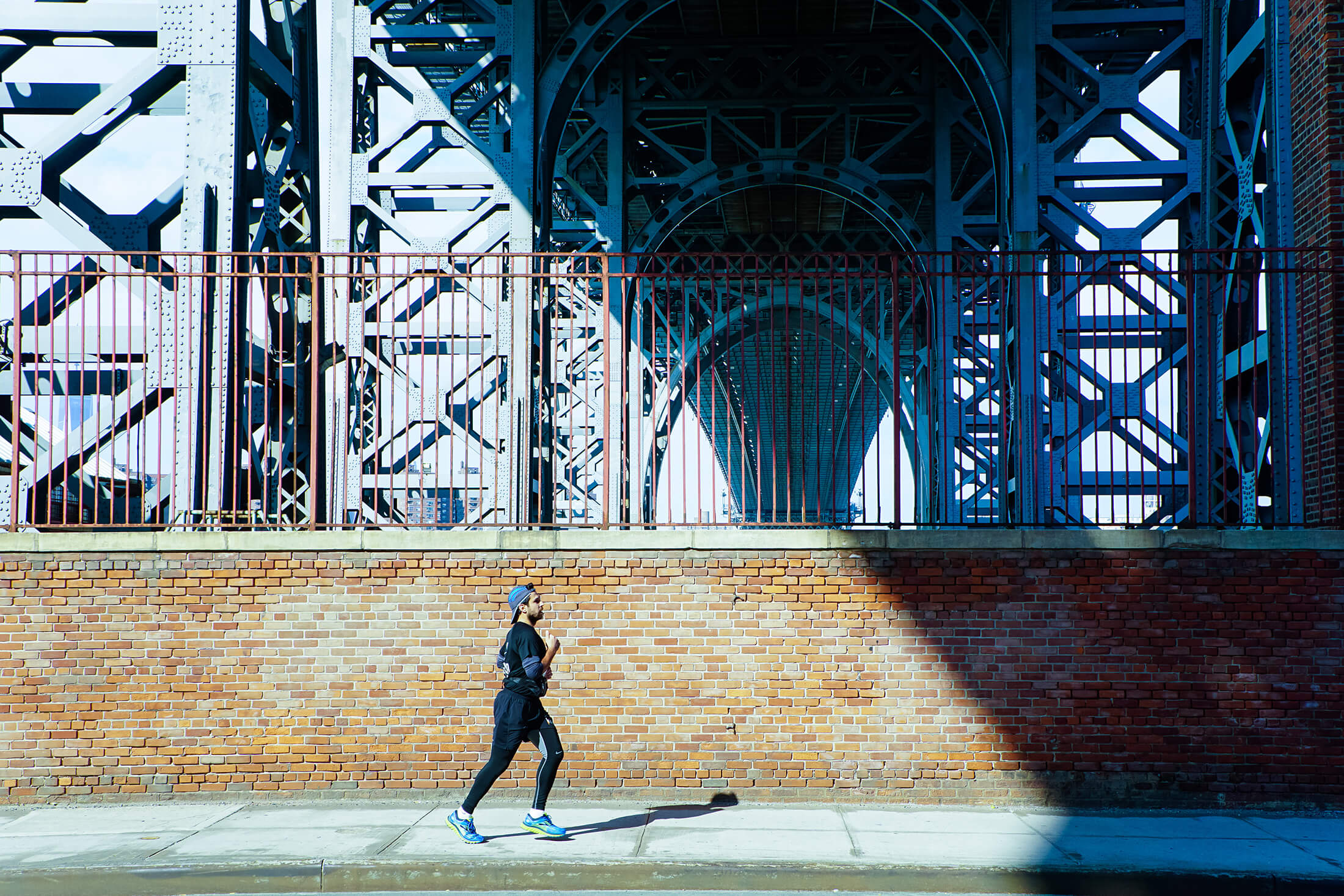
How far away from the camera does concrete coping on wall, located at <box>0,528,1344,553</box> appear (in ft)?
28.9

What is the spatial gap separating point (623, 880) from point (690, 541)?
2.74m

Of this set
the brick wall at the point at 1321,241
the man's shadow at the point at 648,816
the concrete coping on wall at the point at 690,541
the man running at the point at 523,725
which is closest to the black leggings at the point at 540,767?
the man running at the point at 523,725

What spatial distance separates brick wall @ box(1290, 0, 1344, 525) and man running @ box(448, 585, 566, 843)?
620 cm

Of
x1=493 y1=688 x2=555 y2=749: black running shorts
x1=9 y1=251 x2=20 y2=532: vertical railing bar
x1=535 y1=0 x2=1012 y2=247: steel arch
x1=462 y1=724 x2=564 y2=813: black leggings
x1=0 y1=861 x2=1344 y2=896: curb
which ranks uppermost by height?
x1=535 y1=0 x2=1012 y2=247: steel arch

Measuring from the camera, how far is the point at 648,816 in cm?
830

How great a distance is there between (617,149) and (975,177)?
927 centimetres

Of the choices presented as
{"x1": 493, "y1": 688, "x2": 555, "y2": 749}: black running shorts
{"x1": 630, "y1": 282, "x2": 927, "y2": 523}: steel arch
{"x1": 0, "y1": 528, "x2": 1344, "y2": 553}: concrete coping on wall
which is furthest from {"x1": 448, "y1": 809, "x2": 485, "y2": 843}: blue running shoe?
{"x1": 630, "y1": 282, "x2": 927, "y2": 523}: steel arch

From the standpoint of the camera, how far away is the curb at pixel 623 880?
264 inches

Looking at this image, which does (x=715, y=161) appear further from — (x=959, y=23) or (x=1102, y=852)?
(x=1102, y=852)

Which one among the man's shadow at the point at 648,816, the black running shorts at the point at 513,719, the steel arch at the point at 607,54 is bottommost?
the man's shadow at the point at 648,816

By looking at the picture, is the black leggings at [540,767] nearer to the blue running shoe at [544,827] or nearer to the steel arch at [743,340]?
the blue running shoe at [544,827]

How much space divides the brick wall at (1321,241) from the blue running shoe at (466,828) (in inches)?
269

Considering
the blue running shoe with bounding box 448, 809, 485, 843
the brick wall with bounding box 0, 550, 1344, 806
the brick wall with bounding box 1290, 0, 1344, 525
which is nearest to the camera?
the blue running shoe with bounding box 448, 809, 485, 843

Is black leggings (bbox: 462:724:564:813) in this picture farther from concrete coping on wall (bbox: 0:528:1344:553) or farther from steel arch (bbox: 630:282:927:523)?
steel arch (bbox: 630:282:927:523)
